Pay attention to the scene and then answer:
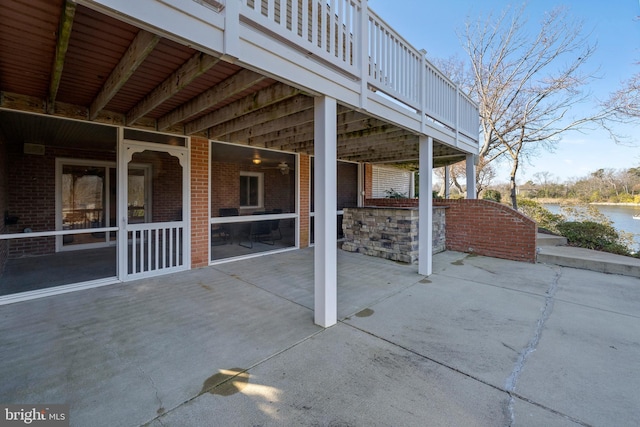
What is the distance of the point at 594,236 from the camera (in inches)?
249

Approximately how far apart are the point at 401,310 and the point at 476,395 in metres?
1.39

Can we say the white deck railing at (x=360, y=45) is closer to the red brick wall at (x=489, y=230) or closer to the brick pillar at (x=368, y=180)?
the red brick wall at (x=489, y=230)

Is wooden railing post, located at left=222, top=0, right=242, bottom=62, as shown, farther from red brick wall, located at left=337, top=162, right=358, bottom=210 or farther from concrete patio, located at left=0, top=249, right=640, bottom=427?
red brick wall, located at left=337, top=162, right=358, bottom=210

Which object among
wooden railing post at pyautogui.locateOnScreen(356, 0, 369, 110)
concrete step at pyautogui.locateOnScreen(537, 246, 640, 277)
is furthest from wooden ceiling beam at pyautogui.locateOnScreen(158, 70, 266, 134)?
concrete step at pyautogui.locateOnScreen(537, 246, 640, 277)

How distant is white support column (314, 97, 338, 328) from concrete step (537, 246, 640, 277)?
5.04 metres

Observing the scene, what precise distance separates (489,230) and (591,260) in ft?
5.46

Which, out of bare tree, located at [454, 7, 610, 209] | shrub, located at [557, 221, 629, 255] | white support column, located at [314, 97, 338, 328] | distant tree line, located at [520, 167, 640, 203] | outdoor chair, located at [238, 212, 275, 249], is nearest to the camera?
white support column, located at [314, 97, 338, 328]

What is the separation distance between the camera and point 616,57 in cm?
844

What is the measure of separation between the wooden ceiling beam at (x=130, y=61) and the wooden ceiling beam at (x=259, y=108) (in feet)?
3.69

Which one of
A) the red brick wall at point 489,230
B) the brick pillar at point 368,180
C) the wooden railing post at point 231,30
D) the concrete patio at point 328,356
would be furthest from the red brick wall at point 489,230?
the wooden railing post at point 231,30

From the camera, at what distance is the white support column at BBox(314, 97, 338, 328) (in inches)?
110

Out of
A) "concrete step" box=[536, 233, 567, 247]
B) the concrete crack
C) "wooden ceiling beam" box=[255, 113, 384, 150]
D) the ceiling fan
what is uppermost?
"wooden ceiling beam" box=[255, 113, 384, 150]

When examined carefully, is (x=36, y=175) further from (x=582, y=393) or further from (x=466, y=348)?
(x=582, y=393)

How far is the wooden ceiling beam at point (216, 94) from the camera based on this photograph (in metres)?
2.58
